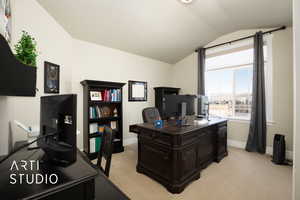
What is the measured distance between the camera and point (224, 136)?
9.72 ft

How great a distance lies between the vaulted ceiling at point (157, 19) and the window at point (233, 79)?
58 cm

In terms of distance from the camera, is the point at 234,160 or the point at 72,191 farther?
the point at 234,160

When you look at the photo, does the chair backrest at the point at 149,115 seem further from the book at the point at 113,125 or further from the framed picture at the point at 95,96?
the framed picture at the point at 95,96

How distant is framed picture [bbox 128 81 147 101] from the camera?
12.7 feet

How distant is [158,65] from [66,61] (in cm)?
283

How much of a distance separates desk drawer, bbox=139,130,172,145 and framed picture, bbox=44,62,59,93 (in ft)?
5.68

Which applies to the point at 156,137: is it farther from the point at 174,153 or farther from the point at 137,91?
the point at 137,91

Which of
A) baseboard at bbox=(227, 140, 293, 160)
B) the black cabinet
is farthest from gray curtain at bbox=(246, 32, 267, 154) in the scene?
the black cabinet

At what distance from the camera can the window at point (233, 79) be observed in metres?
3.24

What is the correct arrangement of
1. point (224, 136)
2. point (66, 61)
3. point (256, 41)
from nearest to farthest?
point (66, 61) < point (224, 136) < point (256, 41)

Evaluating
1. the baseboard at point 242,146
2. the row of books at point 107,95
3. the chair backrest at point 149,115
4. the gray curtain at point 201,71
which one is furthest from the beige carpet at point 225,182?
the gray curtain at point 201,71

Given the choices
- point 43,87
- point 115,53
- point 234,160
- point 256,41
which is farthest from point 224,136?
point 43,87

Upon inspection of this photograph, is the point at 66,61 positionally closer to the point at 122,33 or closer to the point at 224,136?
the point at 122,33

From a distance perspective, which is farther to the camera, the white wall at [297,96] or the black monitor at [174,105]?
the black monitor at [174,105]
